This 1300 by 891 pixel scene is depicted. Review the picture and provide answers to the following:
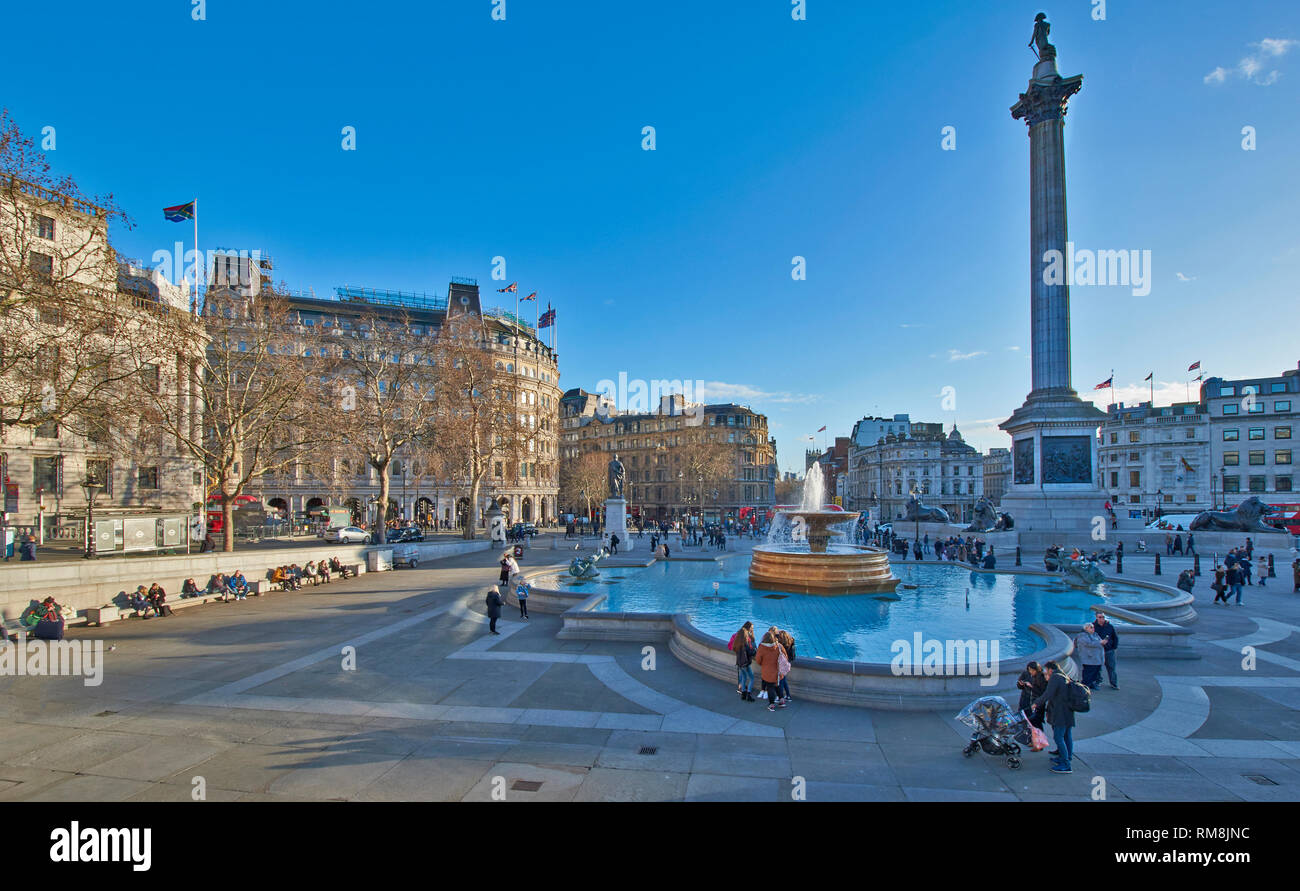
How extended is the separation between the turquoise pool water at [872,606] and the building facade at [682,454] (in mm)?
64699

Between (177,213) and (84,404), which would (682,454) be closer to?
(177,213)

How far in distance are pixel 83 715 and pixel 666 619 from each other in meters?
10.7

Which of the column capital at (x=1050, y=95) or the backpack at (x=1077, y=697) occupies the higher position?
the column capital at (x=1050, y=95)

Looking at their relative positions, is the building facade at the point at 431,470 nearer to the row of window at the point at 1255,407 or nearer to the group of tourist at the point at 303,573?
the group of tourist at the point at 303,573

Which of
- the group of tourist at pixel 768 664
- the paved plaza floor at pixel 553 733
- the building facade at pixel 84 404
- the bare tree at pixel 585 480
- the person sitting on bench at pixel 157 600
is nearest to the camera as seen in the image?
the paved plaza floor at pixel 553 733

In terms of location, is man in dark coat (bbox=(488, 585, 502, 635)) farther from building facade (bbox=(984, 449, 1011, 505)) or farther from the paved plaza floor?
building facade (bbox=(984, 449, 1011, 505))

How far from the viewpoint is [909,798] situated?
6.46m

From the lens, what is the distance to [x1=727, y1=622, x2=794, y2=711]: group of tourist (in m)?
9.40

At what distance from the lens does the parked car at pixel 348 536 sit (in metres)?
38.2

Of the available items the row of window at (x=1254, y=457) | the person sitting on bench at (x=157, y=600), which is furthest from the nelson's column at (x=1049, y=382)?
the row of window at (x=1254, y=457)

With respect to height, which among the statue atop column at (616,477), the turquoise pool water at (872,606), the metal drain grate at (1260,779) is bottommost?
the turquoise pool water at (872,606)

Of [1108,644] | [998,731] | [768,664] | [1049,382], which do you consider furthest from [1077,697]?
[1049,382]

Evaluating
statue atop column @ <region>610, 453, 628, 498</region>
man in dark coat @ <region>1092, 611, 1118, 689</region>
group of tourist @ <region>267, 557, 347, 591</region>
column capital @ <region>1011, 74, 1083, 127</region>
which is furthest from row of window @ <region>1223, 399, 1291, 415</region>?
group of tourist @ <region>267, 557, 347, 591</region>

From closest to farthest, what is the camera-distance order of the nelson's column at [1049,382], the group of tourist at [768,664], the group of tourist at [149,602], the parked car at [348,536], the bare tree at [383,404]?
the group of tourist at [768,664], the group of tourist at [149,602], the bare tree at [383,404], the nelson's column at [1049,382], the parked car at [348,536]
